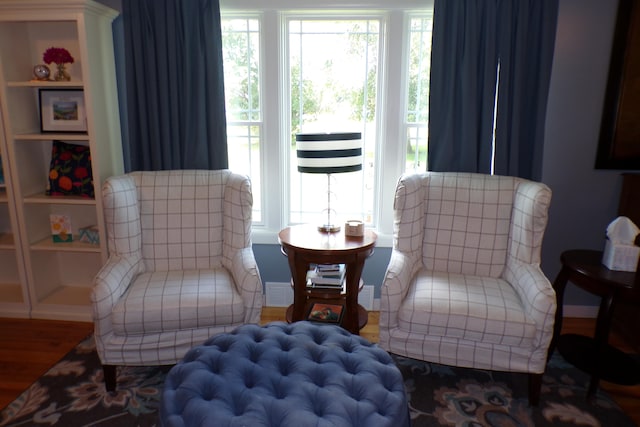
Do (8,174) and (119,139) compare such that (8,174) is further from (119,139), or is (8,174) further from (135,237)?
(135,237)

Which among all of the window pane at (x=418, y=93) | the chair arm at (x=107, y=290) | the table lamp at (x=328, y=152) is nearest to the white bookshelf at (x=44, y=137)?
the chair arm at (x=107, y=290)

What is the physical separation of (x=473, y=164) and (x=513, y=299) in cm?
92

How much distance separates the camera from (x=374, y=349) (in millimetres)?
1816

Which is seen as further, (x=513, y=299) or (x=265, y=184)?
(x=265, y=184)

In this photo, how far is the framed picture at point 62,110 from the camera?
2891 millimetres

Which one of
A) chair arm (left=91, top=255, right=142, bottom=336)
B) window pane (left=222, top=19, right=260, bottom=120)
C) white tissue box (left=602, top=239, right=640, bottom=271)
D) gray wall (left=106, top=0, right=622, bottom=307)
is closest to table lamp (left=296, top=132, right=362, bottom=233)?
window pane (left=222, top=19, right=260, bottom=120)

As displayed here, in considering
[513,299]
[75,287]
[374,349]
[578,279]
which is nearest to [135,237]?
[75,287]

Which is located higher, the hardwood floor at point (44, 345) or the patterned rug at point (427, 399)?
the hardwood floor at point (44, 345)

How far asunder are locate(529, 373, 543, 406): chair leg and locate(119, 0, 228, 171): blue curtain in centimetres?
215

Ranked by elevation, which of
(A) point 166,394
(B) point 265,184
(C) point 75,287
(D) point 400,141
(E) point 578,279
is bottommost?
(C) point 75,287

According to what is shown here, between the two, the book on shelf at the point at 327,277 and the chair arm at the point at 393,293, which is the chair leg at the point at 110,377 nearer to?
the book on shelf at the point at 327,277

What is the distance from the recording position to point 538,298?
2092mm

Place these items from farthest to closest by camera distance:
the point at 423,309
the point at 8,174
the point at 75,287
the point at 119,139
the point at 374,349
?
1. the point at 75,287
2. the point at 119,139
3. the point at 8,174
4. the point at 423,309
5. the point at 374,349

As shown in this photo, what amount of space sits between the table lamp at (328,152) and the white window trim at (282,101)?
52 centimetres
